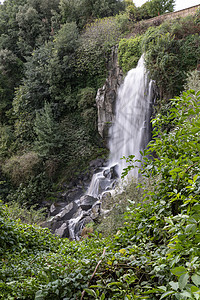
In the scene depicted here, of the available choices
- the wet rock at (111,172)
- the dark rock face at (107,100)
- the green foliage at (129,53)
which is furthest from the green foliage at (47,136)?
the green foliage at (129,53)

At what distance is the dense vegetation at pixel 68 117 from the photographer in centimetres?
149

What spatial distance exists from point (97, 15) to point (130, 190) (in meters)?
12.9

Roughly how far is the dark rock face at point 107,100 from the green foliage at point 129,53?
20.4 inches

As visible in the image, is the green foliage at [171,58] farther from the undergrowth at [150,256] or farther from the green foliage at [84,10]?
the green foliage at [84,10]

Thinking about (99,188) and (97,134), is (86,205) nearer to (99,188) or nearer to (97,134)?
(99,188)

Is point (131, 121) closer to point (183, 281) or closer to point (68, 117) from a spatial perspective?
point (68, 117)

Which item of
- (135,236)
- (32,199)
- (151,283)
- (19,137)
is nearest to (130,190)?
(135,236)

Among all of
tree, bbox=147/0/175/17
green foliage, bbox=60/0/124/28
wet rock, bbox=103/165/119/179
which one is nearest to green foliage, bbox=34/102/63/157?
wet rock, bbox=103/165/119/179

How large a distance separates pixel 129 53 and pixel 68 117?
443 cm

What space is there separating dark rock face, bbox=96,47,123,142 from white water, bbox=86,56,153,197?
269 millimetres

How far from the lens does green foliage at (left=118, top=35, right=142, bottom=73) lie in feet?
31.8

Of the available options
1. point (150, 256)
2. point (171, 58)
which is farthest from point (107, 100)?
point (150, 256)

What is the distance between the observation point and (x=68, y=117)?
12266 millimetres

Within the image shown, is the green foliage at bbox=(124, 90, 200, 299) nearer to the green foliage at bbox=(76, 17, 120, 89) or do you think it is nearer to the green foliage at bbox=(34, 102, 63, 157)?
the green foliage at bbox=(34, 102, 63, 157)
